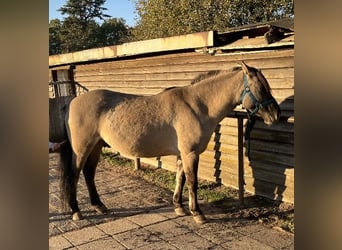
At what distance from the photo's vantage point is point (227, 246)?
2609 mm

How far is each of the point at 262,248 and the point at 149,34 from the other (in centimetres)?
1331

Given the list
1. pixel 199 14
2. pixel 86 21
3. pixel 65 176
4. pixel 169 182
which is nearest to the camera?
pixel 65 176

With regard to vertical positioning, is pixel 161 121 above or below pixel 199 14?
below

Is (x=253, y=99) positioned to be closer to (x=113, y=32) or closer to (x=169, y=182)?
(x=169, y=182)

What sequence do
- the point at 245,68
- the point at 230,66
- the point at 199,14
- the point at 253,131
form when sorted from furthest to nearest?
1. the point at 199,14
2. the point at 230,66
3. the point at 253,131
4. the point at 245,68

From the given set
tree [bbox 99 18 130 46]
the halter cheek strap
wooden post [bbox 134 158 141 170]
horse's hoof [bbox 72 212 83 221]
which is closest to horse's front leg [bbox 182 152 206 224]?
the halter cheek strap

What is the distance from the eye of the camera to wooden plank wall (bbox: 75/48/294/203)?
11.1 ft

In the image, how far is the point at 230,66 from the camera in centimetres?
396

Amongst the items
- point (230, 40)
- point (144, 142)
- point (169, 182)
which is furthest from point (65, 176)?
point (230, 40)

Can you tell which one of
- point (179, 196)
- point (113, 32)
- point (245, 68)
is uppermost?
point (113, 32)

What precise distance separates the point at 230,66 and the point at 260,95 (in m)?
1.08

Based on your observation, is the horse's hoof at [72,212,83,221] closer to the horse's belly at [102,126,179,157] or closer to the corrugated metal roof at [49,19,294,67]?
the horse's belly at [102,126,179,157]

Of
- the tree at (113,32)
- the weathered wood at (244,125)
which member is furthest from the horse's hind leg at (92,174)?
the tree at (113,32)

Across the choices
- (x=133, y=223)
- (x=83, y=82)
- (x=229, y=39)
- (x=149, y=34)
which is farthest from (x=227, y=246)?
(x=149, y=34)
